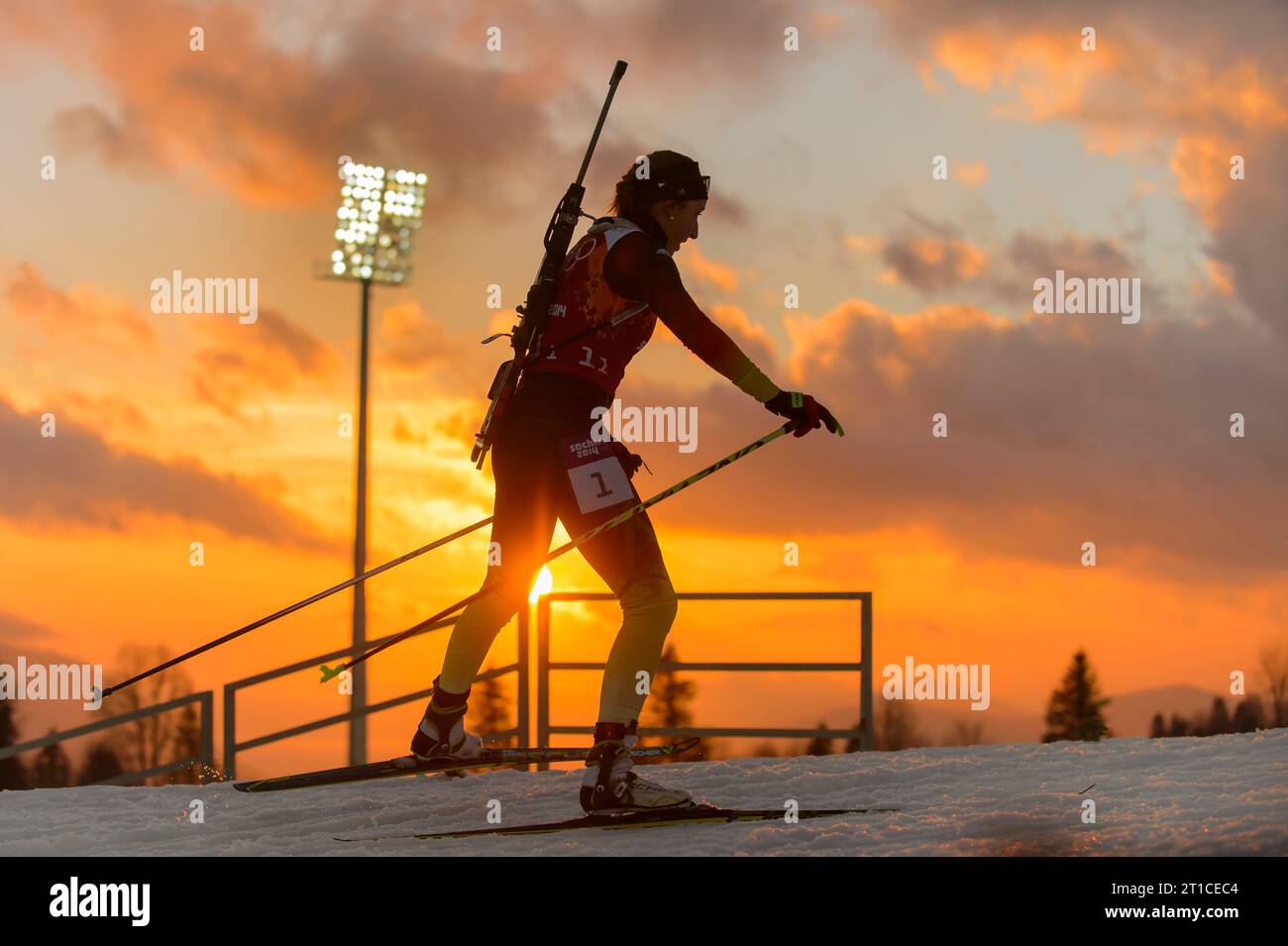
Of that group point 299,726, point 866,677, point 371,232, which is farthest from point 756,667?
point 371,232

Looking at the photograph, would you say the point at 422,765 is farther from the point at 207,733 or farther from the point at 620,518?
the point at 207,733

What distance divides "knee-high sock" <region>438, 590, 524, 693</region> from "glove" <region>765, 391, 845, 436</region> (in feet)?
4.15

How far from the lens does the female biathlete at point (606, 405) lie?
5.30 metres

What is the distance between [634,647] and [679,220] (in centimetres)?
159

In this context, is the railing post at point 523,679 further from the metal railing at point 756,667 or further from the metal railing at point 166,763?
the metal railing at point 166,763

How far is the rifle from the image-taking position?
18.4 ft

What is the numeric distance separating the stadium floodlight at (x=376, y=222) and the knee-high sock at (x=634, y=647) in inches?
616

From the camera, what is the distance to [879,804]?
608cm

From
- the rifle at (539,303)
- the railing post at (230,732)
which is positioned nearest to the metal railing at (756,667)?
the railing post at (230,732)

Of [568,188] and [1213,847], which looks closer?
[1213,847]

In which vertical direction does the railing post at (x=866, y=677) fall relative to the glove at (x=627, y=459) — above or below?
below
